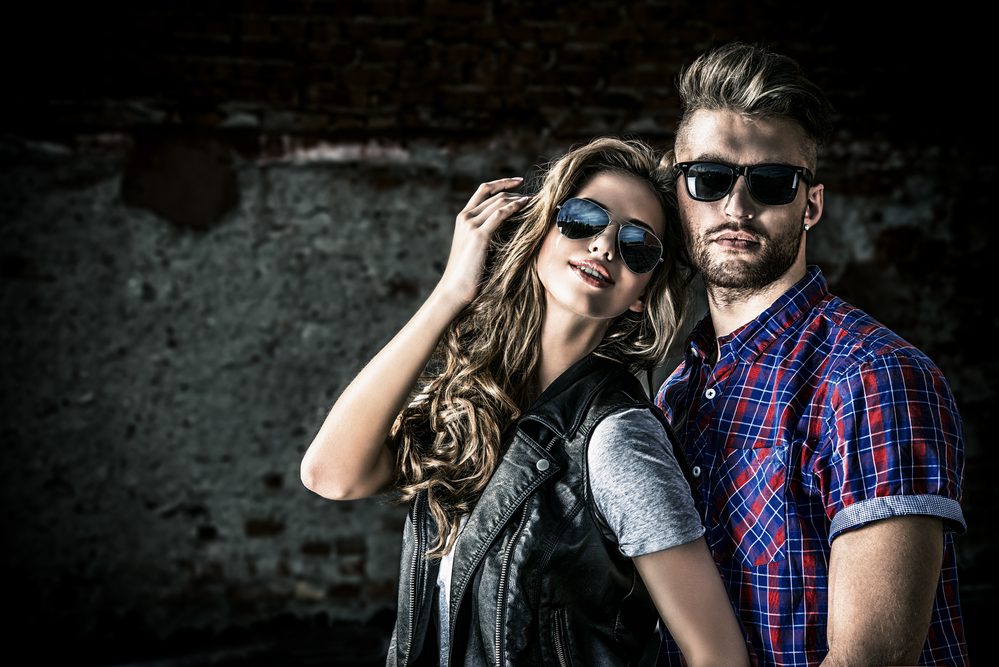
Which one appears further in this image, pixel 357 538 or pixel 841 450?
pixel 357 538

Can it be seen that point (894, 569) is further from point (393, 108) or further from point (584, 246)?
point (393, 108)

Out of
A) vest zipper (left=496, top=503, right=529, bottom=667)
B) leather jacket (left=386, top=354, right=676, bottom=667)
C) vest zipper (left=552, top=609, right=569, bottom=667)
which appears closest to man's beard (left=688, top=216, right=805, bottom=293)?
leather jacket (left=386, top=354, right=676, bottom=667)

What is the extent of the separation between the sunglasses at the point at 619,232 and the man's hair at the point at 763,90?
1.37ft

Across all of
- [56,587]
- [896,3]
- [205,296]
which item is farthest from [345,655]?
[896,3]

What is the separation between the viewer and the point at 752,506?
1673mm

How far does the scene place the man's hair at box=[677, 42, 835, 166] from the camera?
74.9 inches

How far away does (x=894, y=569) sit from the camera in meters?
1.47

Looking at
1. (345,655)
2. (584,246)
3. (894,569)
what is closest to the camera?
(894,569)

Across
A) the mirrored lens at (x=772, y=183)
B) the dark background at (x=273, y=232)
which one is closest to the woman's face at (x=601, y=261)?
the mirrored lens at (x=772, y=183)

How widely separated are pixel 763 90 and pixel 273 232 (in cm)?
275

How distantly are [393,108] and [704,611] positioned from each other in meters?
3.10

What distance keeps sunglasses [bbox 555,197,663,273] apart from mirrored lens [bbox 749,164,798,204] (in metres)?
0.28

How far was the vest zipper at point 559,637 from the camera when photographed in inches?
60.7

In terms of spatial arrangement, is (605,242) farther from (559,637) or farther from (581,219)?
(559,637)
